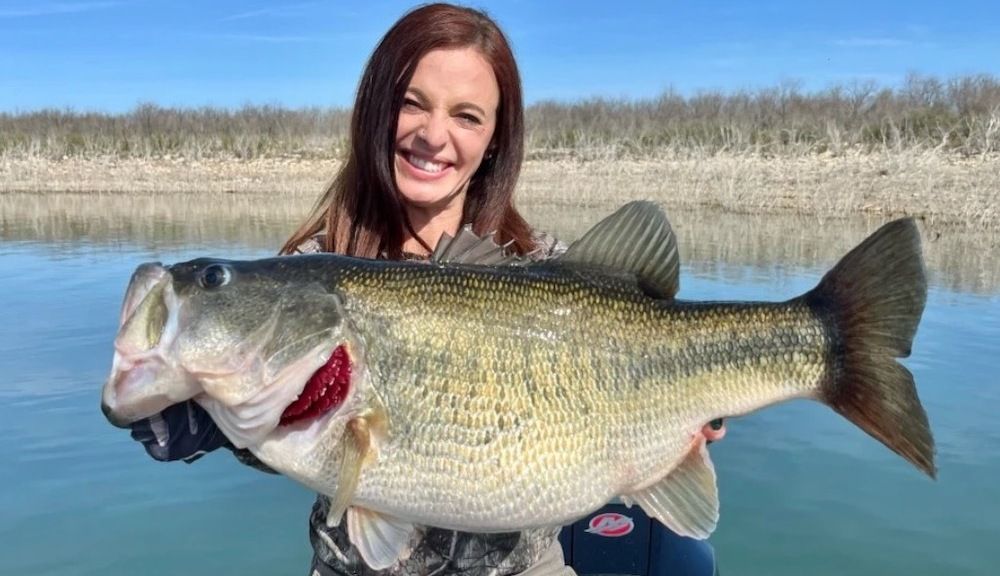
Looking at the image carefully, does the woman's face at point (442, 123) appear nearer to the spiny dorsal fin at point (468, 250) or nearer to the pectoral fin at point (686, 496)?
the spiny dorsal fin at point (468, 250)

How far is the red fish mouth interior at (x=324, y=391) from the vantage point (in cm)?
213

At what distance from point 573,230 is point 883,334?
13068 millimetres

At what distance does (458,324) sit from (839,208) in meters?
16.3

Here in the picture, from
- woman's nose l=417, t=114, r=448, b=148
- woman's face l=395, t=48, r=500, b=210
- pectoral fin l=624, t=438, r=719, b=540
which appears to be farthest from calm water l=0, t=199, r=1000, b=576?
woman's nose l=417, t=114, r=448, b=148

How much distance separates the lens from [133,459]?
6098 mm

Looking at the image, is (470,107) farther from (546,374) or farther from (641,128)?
(641,128)

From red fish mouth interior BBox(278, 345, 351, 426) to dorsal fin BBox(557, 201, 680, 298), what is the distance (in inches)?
26.1

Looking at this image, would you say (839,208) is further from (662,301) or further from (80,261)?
(662,301)

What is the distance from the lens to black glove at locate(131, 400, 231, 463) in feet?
7.35

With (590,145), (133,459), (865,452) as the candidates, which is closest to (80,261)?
(133,459)

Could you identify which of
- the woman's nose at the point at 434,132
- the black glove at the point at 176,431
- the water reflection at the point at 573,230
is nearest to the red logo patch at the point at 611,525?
the woman's nose at the point at 434,132

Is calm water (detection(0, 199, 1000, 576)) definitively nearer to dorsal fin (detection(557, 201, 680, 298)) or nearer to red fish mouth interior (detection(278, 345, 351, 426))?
dorsal fin (detection(557, 201, 680, 298))

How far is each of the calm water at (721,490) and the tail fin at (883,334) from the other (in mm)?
2566

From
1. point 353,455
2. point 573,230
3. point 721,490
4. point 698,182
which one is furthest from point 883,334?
point 698,182
